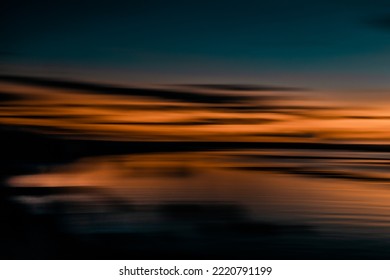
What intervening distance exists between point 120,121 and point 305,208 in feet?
2.31

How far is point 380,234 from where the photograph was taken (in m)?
2.05

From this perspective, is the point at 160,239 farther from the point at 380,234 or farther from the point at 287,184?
the point at 380,234

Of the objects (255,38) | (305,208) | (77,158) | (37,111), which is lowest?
(305,208)

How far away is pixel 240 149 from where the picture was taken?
2.09 metres

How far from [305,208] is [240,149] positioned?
301 mm

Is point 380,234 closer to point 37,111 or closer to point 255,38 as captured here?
point 255,38

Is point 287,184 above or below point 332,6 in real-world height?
below

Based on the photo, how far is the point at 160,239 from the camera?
6.88ft

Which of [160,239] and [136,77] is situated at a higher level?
[136,77]

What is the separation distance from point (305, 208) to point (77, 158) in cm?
81
